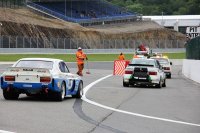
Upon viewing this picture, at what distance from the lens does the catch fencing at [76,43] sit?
8469 centimetres

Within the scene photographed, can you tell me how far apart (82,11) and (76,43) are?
30.6 m

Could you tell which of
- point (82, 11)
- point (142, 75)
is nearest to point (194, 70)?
point (142, 75)

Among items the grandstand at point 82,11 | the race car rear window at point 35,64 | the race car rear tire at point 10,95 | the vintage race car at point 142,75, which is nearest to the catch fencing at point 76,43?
the grandstand at point 82,11

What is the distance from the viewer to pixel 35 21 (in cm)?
10238

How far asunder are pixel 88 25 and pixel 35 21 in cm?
2212

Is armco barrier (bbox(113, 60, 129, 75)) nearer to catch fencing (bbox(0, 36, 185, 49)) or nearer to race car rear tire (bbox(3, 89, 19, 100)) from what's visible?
race car rear tire (bbox(3, 89, 19, 100))

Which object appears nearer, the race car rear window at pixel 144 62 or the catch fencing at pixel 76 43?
the race car rear window at pixel 144 62

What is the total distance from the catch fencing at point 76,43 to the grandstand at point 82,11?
13390 mm

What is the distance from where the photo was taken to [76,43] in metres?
98.0

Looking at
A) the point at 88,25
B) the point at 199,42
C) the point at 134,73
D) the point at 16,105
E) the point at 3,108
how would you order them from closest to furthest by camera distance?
the point at 3,108, the point at 16,105, the point at 134,73, the point at 199,42, the point at 88,25

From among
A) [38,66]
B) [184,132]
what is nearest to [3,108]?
[38,66]

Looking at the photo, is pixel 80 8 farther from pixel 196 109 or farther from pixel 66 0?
pixel 196 109

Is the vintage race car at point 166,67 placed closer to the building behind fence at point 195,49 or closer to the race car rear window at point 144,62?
the building behind fence at point 195,49

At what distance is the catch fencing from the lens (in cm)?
8469
